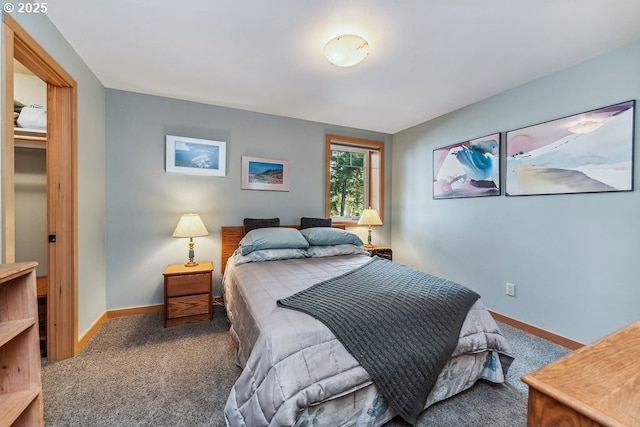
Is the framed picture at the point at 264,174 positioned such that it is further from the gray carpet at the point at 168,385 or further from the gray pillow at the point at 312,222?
the gray carpet at the point at 168,385

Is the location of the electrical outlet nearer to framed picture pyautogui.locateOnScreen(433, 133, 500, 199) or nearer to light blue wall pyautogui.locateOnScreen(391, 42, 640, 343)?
light blue wall pyautogui.locateOnScreen(391, 42, 640, 343)

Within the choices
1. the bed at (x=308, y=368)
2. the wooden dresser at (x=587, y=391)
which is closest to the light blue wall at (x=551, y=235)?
the bed at (x=308, y=368)

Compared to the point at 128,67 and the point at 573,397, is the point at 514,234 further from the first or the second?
the point at 128,67

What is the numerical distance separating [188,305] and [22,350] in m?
1.44

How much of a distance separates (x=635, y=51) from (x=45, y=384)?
469 cm

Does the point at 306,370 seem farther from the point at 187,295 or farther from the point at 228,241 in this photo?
the point at 228,241

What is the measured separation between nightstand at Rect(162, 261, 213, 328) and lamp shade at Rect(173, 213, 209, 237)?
0.35m

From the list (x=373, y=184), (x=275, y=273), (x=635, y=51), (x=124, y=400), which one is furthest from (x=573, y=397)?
(x=373, y=184)

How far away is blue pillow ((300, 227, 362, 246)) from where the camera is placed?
2.86 metres

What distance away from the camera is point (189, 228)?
2.55 metres

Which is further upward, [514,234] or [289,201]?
[289,201]

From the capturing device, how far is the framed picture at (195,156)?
9.28 feet

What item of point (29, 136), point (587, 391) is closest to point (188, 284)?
point (29, 136)

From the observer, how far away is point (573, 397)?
0.51 metres
